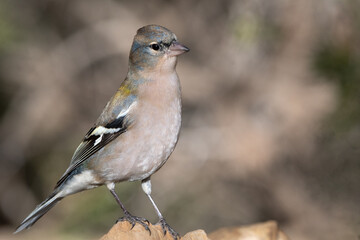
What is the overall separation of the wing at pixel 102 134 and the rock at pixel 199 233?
60cm

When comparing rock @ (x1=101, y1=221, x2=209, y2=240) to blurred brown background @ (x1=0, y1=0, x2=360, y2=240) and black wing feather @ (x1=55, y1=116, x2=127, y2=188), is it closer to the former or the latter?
black wing feather @ (x1=55, y1=116, x2=127, y2=188)

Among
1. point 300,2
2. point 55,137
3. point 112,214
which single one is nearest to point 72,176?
point 112,214

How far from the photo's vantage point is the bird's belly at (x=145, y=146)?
4.06 metres

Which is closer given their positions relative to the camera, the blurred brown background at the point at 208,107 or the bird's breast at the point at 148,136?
the bird's breast at the point at 148,136

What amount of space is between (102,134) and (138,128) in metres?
0.28

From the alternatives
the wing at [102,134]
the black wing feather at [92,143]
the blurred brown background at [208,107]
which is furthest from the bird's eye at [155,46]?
the blurred brown background at [208,107]

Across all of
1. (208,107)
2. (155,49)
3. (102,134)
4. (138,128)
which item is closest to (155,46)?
(155,49)

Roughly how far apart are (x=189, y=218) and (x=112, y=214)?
1.04 meters

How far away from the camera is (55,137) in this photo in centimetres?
816

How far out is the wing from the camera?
418cm

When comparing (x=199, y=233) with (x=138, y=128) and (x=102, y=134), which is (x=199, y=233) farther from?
(x=102, y=134)

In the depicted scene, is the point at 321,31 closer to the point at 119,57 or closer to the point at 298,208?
the point at 298,208

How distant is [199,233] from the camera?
397 cm

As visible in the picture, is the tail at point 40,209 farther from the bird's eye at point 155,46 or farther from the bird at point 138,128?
the bird's eye at point 155,46
